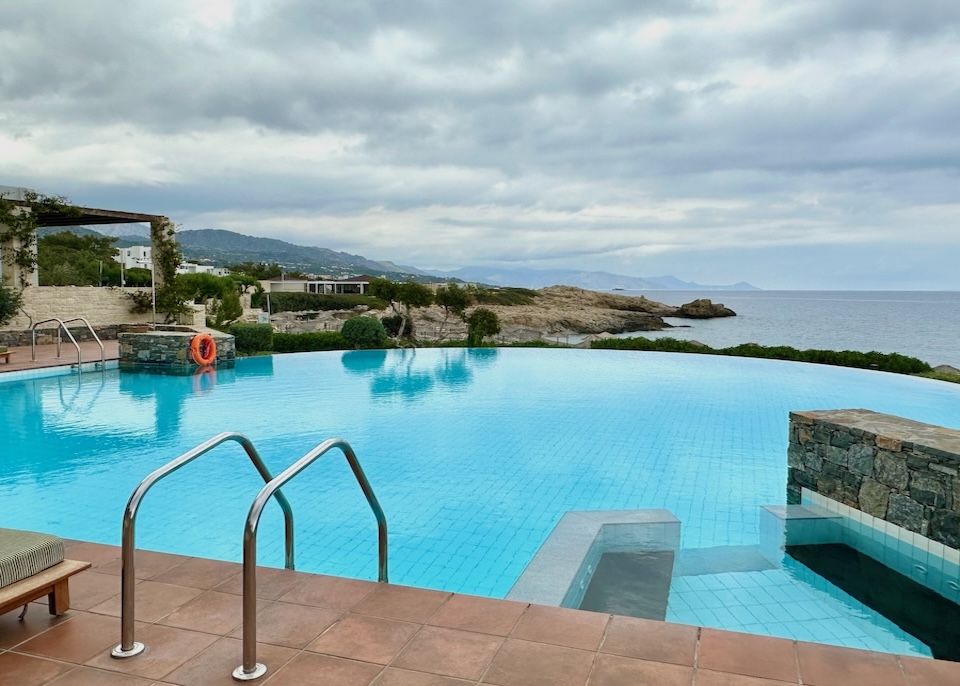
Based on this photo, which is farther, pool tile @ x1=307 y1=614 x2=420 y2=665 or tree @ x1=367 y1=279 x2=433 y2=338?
tree @ x1=367 y1=279 x2=433 y2=338

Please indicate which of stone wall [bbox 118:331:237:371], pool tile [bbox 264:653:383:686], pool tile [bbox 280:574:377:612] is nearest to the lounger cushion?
pool tile [bbox 280:574:377:612]

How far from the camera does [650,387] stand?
46.8 ft

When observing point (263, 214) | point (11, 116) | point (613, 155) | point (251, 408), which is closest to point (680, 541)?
point (251, 408)

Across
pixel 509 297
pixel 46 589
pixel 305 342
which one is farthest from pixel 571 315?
pixel 46 589

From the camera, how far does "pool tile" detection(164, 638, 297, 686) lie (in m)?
2.45

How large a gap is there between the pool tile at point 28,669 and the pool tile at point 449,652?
4.24ft

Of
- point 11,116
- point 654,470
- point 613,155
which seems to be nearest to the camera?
point 654,470

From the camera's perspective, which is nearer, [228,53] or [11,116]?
[228,53]

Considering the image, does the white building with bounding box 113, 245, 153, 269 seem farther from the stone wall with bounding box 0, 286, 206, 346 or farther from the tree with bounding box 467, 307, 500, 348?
the tree with bounding box 467, 307, 500, 348

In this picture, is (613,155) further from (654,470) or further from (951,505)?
(951,505)

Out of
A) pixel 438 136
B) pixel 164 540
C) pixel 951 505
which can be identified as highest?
pixel 438 136

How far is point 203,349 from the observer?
15.8m

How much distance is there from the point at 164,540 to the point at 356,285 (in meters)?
78.1

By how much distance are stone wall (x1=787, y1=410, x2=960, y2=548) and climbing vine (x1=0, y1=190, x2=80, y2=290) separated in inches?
783
